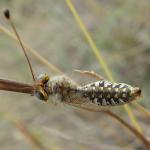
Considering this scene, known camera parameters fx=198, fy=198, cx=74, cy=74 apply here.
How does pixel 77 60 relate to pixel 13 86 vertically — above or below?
above

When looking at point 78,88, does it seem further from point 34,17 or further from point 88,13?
point 34,17

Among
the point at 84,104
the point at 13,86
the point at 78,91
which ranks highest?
the point at 78,91

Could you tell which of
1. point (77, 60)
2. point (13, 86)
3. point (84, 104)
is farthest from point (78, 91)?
point (77, 60)

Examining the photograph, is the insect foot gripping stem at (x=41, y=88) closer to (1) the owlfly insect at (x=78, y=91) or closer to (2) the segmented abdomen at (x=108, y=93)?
(1) the owlfly insect at (x=78, y=91)

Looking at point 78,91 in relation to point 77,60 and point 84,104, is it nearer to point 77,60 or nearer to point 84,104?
point 84,104

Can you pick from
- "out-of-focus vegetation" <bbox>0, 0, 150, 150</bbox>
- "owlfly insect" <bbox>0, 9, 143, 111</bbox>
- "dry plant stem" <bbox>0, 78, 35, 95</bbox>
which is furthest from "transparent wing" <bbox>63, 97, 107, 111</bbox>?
"out-of-focus vegetation" <bbox>0, 0, 150, 150</bbox>

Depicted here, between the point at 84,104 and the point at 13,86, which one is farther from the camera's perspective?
the point at 84,104

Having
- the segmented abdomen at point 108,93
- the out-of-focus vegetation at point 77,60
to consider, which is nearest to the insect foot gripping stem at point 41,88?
the segmented abdomen at point 108,93
